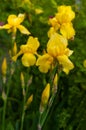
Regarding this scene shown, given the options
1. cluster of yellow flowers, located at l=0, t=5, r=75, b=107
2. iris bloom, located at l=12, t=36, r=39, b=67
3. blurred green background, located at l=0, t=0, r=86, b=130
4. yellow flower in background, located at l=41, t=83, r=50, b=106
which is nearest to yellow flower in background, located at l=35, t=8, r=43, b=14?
blurred green background, located at l=0, t=0, r=86, b=130

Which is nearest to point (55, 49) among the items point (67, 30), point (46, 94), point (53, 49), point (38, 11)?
point (53, 49)

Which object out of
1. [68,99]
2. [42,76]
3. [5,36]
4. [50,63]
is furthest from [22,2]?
[50,63]

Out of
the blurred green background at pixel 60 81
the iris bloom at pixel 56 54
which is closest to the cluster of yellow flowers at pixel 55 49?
the iris bloom at pixel 56 54

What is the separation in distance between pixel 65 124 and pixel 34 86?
38 centimetres

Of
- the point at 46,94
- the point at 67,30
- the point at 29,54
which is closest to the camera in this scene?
the point at 46,94

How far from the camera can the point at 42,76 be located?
2777 millimetres

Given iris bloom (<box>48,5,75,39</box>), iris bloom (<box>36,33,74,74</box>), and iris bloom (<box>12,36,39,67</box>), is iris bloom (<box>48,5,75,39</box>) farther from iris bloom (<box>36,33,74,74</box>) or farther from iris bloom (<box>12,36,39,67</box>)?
iris bloom (<box>36,33,74,74</box>)

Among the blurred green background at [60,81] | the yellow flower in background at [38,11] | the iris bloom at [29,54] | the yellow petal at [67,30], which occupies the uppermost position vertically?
the yellow petal at [67,30]

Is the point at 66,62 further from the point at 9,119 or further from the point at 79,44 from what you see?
the point at 9,119

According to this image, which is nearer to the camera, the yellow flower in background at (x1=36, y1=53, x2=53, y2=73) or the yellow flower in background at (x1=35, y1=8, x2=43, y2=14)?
the yellow flower in background at (x1=36, y1=53, x2=53, y2=73)

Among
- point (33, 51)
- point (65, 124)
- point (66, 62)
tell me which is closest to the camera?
point (66, 62)

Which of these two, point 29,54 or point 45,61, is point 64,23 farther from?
point 45,61

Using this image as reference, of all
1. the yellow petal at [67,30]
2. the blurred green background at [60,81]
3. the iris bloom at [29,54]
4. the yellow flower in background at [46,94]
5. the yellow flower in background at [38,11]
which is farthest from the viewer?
the yellow flower in background at [38,11]

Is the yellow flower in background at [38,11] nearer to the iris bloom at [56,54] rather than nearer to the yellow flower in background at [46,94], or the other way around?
the iris bloom at [56,54]
